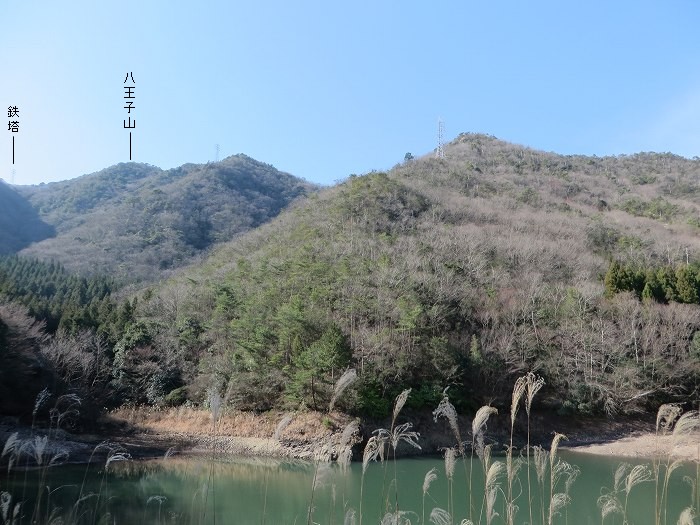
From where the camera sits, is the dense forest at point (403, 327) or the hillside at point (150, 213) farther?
the hillside at point (150, 213)

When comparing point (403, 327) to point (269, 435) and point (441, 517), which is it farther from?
point (441, 517)

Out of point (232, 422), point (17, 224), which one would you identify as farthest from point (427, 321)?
point (17, 224)

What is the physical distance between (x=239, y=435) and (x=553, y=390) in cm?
1720

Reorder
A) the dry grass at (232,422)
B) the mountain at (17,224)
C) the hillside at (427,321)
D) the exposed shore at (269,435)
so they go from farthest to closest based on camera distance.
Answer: the mountain at (17,224) < the hillside at (427,321) < the dry grass at (232,422) < the exposed shore at (269,435)

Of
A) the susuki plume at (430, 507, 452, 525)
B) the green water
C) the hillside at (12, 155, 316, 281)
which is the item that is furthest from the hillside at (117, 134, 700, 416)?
the hillside at (12, 155, 316, 281)

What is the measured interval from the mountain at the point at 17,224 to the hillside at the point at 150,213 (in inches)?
37.2

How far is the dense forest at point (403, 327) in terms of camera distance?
25.5 metres

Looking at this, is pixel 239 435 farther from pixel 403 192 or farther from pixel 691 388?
pixel 403 192

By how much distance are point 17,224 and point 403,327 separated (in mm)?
72835

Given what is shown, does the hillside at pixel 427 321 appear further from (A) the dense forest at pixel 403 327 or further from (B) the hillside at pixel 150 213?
(B) the hillside at pixel 150 213

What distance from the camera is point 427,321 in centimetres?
2803

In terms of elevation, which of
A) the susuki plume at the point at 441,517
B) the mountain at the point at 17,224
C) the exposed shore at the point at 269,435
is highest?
the mountain at the point at 17,224

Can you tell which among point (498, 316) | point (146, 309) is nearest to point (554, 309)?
point (498, 316)

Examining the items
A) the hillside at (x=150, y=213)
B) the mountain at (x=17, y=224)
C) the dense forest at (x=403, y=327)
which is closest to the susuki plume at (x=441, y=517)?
the dense forest at (x=403, y=327)
